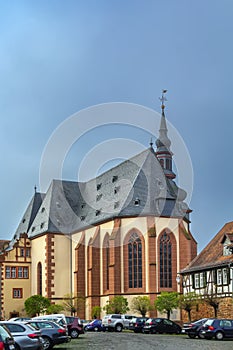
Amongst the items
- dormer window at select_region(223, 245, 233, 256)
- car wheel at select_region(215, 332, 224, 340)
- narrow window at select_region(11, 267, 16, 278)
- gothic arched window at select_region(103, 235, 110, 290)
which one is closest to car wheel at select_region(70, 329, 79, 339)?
car wheel at select_region(215, 332, 224, 340)

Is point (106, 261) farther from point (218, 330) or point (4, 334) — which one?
point (4, 334)

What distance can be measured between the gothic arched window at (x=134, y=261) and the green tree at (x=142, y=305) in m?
3.62

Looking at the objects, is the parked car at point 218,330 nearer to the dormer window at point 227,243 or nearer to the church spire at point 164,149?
the dormer window at point 227,243

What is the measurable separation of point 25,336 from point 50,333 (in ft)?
24.5

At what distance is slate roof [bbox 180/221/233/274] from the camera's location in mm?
51281

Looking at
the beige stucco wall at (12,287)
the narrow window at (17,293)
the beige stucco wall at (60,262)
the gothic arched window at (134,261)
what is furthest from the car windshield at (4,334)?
the narrow window at (17,293)

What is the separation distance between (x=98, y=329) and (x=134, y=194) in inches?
687

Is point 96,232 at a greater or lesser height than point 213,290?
greater

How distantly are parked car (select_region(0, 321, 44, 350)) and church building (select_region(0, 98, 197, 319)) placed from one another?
4029 centimetres

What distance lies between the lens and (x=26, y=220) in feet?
298

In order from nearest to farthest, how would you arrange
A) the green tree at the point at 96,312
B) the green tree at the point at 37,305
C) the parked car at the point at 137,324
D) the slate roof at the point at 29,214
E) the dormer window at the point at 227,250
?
A: 1. the dormer window at the point at 227,250
2. the parked car at the point at 137,324
3. the green tree at the point at 96,312
4. the green tree at the point at 37,305
5. the slate roof at the point at 29,214

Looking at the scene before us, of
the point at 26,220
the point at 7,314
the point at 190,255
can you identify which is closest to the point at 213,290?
the point at 190,255

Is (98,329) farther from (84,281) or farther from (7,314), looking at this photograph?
(7,314)

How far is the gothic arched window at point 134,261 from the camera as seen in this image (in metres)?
67.4
